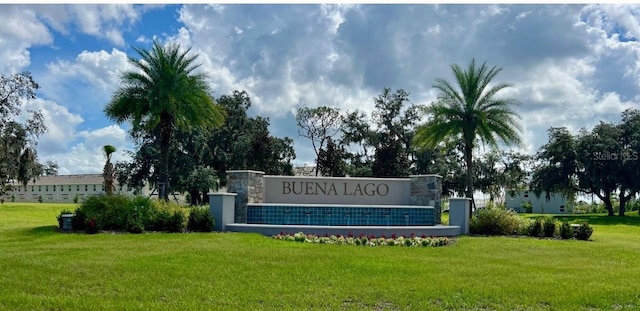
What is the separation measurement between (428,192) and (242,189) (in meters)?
7.42

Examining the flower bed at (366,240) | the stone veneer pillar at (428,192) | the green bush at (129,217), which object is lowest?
the flower bed at (366,240)

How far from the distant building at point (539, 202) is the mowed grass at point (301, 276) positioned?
50.8 meters

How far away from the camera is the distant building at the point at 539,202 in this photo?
63281 mm

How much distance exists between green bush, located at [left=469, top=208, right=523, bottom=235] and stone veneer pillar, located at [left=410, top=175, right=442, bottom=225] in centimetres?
247

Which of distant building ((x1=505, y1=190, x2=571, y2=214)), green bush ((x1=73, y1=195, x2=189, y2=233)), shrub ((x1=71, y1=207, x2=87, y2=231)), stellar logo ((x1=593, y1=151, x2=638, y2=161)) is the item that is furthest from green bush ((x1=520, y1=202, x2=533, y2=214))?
shrub ((x1=71, y1=207, x2=87, y2=231))

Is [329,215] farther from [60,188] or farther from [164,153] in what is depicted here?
[60,188]

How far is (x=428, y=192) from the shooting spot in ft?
75.3

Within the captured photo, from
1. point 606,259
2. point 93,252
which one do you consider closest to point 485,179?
Answer: point 606,259

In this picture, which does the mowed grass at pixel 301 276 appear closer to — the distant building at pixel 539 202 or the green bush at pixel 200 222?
the green bush at pixel 200 222

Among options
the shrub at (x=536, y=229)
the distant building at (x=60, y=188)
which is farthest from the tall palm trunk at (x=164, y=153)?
the distant building at (x=60, y=188)

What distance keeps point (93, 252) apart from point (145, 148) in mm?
36712

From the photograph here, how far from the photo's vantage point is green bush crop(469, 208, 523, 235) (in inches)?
775

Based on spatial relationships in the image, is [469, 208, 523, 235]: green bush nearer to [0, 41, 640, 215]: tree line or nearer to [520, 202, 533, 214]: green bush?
[0, 41, 640, 215]: tree line

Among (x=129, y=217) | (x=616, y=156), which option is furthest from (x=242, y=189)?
(x=616, y=156)
